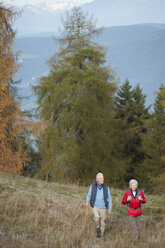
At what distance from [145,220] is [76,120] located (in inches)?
435

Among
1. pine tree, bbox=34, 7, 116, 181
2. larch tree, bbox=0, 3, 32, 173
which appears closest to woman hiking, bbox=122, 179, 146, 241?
larch tree, bbox=0, 3, 32, 173

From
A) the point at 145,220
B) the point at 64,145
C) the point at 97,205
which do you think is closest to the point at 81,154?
the point at 64,145

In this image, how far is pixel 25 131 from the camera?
12.4 metres

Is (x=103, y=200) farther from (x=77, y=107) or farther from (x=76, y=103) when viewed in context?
(x=77, y=107)

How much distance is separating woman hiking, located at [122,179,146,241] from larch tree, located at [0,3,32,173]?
7.27 meters

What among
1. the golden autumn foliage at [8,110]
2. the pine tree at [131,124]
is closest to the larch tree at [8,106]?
the golden autumn foliage at [8,110]

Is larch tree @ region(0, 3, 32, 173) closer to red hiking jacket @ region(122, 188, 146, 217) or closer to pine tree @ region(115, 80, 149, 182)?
red hiking jacket @ region(122, 188, 146, 217)

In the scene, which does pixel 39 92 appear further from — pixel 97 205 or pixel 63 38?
pixel 97 205

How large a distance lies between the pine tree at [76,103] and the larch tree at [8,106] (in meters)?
5.50

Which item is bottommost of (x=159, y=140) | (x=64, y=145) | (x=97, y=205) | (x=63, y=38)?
(x=97, y=205)

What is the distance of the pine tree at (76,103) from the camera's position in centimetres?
1788

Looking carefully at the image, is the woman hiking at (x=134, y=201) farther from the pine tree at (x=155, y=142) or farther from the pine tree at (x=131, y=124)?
the pine tree at (x=155, y=142)

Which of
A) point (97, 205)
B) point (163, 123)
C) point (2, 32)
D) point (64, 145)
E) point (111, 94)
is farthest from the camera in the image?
point (163, 123)

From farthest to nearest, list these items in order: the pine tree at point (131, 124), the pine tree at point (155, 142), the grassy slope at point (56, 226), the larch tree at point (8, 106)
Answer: the pine tree at point (131, 124), the pine tree at point (155, 142), the larch tree at point (8, 106), the grassy slope at point (56, 226)
